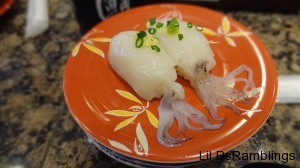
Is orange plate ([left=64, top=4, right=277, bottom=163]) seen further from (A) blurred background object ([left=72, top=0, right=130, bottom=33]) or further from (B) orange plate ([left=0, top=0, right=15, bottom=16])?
(B) orange plate ([left=0, top=0, right=15, bottom=16])

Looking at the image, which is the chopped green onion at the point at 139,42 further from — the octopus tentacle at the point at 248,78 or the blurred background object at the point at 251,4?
the blurred background object at the point at 251,4

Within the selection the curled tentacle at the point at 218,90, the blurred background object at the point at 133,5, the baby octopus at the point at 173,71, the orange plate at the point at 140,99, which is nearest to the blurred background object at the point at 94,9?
the blurred background object at the point at 133,5

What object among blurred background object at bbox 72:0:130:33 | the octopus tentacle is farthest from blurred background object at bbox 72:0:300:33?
the octopus tentacle

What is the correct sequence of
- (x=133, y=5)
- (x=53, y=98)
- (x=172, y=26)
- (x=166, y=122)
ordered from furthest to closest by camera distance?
(x=133, y=5) < (x=53, y=98) < (x=172, y=26) < (x=166, y=122)

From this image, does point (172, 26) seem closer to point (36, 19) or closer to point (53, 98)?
point (53, 98)

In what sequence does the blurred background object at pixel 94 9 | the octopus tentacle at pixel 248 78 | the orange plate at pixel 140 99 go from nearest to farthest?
the orange plate at pixel 140 99
the octopus tentacle at pixel 248 78
the blurred background object at pixel 94 9

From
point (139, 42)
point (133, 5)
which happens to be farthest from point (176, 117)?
point (133, 5)
